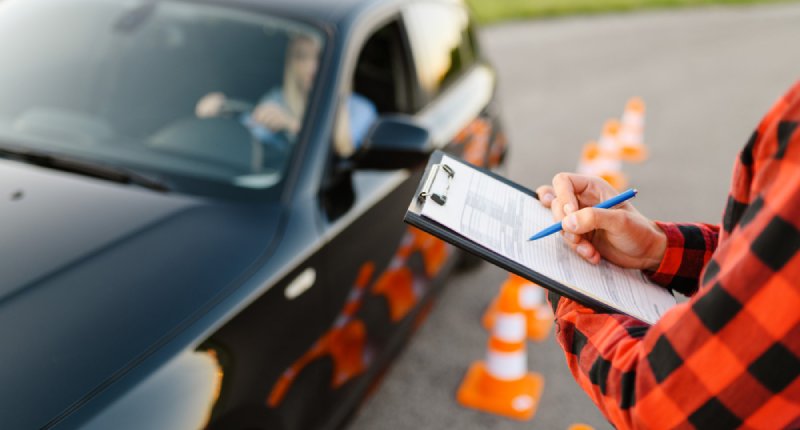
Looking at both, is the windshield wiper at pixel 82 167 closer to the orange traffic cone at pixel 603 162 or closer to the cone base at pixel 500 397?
the cone base at pixel 500 397

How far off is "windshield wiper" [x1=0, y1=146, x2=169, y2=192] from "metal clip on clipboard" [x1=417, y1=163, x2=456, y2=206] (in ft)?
3.96

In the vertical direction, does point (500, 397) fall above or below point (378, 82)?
below

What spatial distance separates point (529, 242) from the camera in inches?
54.0

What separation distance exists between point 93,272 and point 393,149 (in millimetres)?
1149

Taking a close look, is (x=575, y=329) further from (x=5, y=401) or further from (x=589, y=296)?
(x=5, y=401)

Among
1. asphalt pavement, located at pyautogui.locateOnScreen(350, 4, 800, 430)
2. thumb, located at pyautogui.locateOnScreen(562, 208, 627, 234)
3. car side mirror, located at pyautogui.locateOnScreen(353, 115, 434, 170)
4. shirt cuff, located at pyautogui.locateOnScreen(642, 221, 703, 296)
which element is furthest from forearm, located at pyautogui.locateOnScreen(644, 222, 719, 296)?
asphalt pavement, located at pyautogui.locateOnScreen(350, 4, 800, 430)

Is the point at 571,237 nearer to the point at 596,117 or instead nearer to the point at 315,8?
the point at 315,8

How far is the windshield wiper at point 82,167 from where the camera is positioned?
7.93ft

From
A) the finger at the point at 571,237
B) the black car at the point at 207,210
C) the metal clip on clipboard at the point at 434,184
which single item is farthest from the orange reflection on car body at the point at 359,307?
the finger at the point at 571,237

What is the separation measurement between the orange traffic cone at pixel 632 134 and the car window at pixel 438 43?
8.58ft

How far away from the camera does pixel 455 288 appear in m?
4.52

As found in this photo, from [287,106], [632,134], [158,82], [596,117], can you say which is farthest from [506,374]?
[596,117]

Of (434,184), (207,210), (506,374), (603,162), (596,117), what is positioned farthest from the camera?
(596,117)

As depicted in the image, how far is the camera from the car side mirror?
2760 mm
